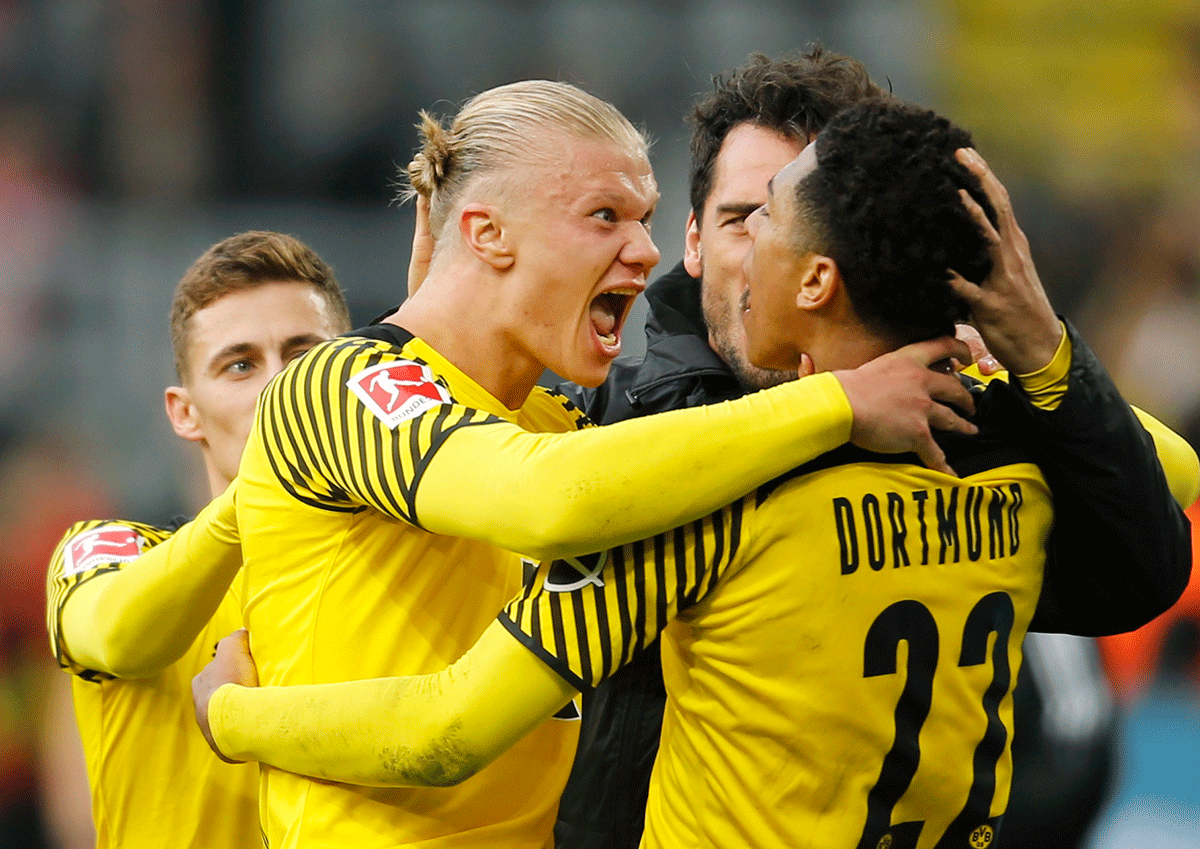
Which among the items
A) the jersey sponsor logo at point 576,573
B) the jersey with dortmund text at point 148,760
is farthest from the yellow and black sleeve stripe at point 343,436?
the jersey with dortmund text at point 148,760

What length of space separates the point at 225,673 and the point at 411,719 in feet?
1.82

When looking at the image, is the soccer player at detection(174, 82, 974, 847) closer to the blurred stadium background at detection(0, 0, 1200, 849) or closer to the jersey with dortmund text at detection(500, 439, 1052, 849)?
the jersey with dortmund text at detection(500, 439, 1052, 849)

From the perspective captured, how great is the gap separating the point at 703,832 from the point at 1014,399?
789 millimetres

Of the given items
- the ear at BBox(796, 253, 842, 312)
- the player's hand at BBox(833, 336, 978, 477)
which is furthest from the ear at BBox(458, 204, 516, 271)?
the player's hand at BBox(833, 336, 978, 477)

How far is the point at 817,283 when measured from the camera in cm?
174

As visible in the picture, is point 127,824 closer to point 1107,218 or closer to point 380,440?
point 380,440

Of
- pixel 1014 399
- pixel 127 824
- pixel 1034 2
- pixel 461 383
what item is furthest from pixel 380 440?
pixel 1034 2

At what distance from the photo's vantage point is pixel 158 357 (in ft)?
19.3

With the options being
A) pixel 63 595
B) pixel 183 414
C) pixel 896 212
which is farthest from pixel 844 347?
pixel 183 414

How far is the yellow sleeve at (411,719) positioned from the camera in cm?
167

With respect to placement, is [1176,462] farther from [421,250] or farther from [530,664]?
[421,250]

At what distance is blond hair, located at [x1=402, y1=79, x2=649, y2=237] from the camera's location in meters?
2.15

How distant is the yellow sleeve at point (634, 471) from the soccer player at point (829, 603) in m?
0.08

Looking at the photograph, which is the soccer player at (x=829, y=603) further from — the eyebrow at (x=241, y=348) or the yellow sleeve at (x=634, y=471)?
the eyebrow at (x=241, y=348)
